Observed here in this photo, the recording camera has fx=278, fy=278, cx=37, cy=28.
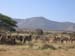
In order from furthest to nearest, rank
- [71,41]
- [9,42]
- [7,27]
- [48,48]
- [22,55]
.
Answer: [7,27] < [71,41] < [9,42] < [48,48] < [22,55]

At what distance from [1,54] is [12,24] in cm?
6270

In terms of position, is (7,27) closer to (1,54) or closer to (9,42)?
(9,42)

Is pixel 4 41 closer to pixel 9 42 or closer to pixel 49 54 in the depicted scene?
pixel 9 42

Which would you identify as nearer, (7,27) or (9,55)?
(9,55)

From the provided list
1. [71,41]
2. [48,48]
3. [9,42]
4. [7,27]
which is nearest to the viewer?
[48,48]

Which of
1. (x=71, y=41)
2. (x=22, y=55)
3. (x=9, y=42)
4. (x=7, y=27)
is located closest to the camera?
(x=22, y=55)

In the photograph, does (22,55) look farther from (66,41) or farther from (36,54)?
(66,41)

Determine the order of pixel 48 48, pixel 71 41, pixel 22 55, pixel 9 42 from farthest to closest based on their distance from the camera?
pixel 71 41
pixel 9 42
pixel 48 48
pixel 22 55

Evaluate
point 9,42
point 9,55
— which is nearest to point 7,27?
point 9,42

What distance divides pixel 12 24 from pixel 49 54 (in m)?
62.6

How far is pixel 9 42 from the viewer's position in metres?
33.6

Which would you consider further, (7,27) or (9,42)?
(7,27)

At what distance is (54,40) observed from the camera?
127 feet

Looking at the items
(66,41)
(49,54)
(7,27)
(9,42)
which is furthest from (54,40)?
(7,27)
